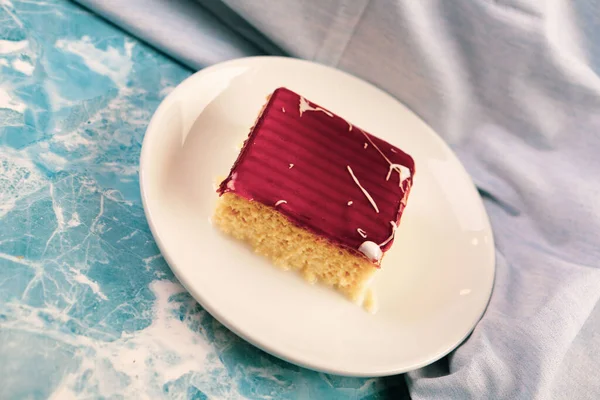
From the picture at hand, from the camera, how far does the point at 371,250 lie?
1.00 metres

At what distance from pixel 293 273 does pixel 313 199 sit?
15 centimetres

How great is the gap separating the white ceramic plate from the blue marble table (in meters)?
0.07

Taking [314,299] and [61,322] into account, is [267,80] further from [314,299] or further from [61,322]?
[61,322]

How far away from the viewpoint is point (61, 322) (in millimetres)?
875

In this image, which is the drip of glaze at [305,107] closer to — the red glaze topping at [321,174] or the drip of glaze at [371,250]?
the red glaze topping at [321,174]

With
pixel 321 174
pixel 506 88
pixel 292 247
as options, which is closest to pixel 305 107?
pixel 321 174

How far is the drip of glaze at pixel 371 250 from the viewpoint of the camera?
3.27 feet

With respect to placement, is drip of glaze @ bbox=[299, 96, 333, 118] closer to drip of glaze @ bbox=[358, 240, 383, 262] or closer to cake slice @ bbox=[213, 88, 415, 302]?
cake slice @ bbox=[213, 88, 415, 302]

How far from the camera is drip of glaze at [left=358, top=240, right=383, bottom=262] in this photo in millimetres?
997

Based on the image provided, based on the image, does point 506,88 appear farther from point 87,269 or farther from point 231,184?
point 87,269

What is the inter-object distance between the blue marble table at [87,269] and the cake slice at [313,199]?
0.17 metres

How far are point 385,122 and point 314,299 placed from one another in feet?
1.63

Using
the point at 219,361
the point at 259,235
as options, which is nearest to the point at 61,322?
the point at 219,361

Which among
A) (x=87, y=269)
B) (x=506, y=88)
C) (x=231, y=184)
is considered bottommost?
(x=87, y=269)
